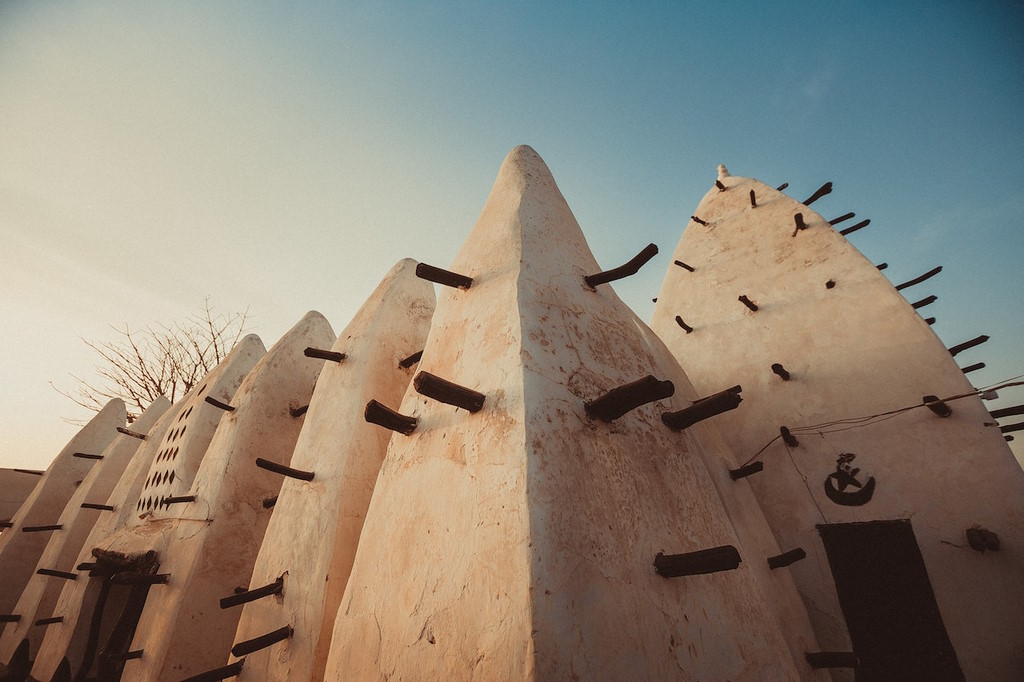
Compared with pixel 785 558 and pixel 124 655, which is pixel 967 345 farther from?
pixel 124 655

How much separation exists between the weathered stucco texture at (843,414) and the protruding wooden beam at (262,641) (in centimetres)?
569

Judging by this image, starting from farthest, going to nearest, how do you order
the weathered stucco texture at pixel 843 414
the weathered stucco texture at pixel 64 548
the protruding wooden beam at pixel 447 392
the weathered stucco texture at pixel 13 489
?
the weathered stucco texture at pixel 13 489
the weathered stucco texture at pixel 64 548
the weathered stucco texture at pixel 843 414
the protruding wooden beam at pixel 447 392

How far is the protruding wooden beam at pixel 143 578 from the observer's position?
4.61 m

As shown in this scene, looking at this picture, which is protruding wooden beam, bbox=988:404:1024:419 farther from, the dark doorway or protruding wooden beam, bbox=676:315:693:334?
protruding wooden beam, bbox=676:315:693:334

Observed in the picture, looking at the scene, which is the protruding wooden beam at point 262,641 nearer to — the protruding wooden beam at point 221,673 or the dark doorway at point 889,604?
the protruding wooden beam at point 221,673

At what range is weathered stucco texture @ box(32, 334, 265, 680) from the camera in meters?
5.64

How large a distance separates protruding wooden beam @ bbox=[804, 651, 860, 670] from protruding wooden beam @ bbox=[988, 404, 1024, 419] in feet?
9.95

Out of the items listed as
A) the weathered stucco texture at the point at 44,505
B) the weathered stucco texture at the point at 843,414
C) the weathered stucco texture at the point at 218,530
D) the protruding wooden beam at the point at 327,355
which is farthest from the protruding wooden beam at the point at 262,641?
the weathered stucco texture at the point at 44,505

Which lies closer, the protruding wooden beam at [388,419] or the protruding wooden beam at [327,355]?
the protruding wooden beam at [388,419]

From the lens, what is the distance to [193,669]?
4.40 metres

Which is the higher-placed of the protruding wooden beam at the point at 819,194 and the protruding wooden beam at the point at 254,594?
the protruding wooden beam at the point at 819,194

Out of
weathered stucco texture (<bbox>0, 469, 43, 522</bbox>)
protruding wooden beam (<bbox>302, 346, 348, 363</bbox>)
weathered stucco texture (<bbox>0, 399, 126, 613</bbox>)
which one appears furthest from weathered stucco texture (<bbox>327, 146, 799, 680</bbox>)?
weathered stucco texture (<bbox>0, 469, 43, 522</bbox>)

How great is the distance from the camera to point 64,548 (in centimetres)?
797

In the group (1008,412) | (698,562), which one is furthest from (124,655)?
(1008,412)
